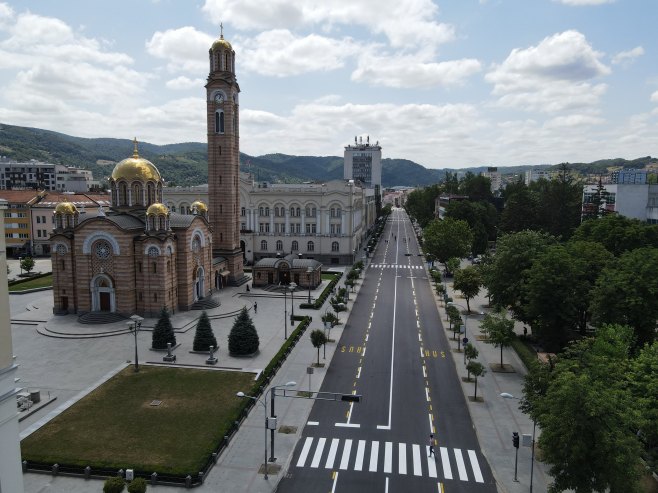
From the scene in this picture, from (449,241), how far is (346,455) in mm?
59381

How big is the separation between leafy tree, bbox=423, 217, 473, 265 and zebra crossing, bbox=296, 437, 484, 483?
5687 centimetres

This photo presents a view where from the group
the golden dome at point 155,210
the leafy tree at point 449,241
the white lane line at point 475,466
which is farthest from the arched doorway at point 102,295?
the leafy tree at point 449,241

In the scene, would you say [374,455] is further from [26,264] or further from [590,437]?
[26,264]

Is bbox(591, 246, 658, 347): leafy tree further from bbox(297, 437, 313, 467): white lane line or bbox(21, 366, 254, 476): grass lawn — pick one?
bbox(21, 366, 254, 476): grass lawn

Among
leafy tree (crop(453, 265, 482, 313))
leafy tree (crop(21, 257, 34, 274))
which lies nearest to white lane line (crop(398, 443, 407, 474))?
leafy tree (crop(453, 265, 482, 313))

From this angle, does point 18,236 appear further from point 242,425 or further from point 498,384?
point 498,384

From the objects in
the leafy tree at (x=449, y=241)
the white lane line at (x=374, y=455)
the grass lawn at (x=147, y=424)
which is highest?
the leafy tree at (x=449, y=241)

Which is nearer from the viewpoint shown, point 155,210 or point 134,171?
point 155,210

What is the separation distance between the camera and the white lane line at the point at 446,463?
2617 centimetres

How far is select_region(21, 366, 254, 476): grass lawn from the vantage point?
2695cm

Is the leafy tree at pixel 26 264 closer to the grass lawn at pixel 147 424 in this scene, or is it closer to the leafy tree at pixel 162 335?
the leafy tree at pixel 162 335

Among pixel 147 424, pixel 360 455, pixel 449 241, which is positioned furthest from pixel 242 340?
pixel 449 241

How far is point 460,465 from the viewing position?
88.9 ft

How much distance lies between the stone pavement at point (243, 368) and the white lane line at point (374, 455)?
14.8 ft
